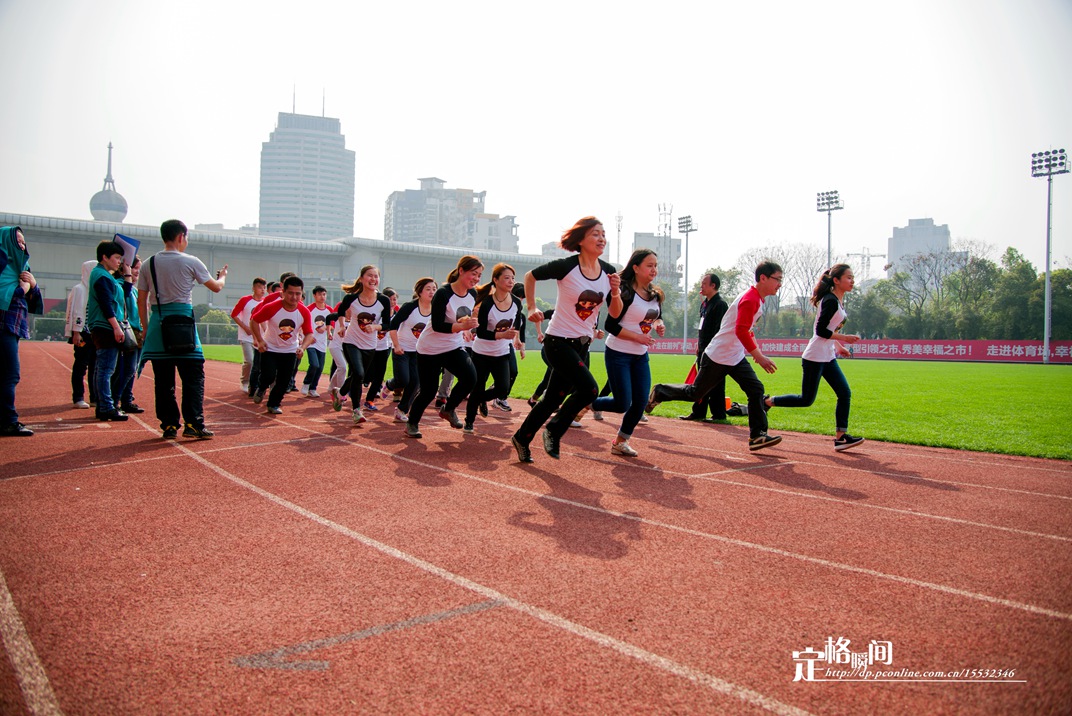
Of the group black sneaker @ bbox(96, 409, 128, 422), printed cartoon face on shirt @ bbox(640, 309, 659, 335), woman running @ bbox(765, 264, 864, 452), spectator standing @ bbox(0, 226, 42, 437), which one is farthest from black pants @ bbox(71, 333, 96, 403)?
Answer: woman running @ bbox(765, 264, 864, 452)

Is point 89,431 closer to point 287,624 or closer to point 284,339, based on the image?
point 284,339

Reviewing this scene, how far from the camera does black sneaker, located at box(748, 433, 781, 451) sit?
718 centimetres

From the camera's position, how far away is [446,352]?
779 cm

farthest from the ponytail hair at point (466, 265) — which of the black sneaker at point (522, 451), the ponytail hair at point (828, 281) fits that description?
the ponytail hair at point (828, 281)

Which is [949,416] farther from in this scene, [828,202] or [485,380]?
[828,202]

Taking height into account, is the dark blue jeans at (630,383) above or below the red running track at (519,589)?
above

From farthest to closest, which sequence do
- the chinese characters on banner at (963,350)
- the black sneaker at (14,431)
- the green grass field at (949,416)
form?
the chinese characters on banner at (963,350) → the green grass field at (949,416) → the black sneaker at (14,431)

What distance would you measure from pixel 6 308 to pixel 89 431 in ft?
5.29

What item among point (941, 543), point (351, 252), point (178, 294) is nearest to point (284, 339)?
point (178, 294)

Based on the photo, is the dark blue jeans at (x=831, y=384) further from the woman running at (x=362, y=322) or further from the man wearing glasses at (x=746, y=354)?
the woman running at (x=362, y=322)

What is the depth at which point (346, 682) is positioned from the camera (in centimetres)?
240

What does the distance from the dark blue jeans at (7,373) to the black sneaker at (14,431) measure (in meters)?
0.03

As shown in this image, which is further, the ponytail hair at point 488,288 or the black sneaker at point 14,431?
the ponytail hair at point 488,288

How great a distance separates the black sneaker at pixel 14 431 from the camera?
714 centimetres
